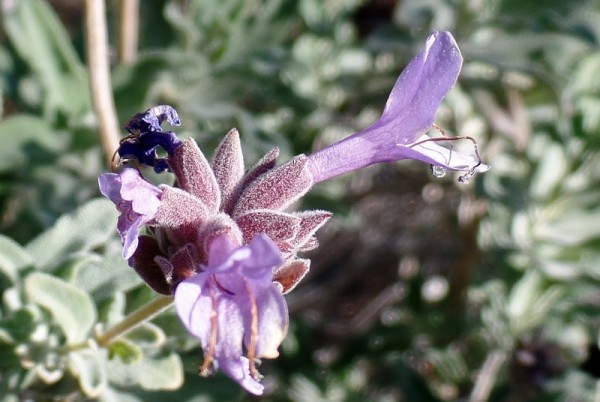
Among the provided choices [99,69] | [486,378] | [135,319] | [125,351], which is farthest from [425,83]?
[486,378]

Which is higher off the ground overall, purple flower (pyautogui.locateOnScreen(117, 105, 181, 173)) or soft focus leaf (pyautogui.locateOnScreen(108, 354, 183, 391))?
purple flower (pyautogui.locateOnScreen(117, 105, 181, 173))

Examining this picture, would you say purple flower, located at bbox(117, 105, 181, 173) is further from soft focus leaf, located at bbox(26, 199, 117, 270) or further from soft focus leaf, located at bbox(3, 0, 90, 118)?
soft focus leaf, located at bbox(3, 0, 90, 118)

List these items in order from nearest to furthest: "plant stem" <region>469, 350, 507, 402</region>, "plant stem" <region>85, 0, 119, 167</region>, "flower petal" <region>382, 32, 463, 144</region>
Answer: "flower petal" <region>382, 32, 463, 144</region>
"plant stem" <region>85, 0, 119, 167</region>
"plant stem" <region>469, 350, 507, 402</region>

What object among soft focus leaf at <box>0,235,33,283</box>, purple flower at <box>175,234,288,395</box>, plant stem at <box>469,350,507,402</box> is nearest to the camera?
purple flower at <box>175,234,288,395</box>

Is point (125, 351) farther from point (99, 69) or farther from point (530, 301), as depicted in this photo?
point (530, 301)

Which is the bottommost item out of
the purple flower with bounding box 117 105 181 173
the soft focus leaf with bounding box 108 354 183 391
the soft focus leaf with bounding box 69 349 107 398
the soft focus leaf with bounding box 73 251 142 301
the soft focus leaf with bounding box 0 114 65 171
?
the soft focus leaf with bounding box 108 354 183 391

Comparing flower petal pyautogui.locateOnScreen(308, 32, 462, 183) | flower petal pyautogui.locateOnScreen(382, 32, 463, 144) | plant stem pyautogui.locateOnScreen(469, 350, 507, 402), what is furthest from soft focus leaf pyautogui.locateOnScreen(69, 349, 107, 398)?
plant stem pyautogui.locateOnScreen(469, 350, 507, 402)

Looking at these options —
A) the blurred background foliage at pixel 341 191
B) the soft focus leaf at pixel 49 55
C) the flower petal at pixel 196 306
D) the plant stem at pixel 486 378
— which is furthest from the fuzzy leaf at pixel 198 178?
the plant stem at pixel 486 378
